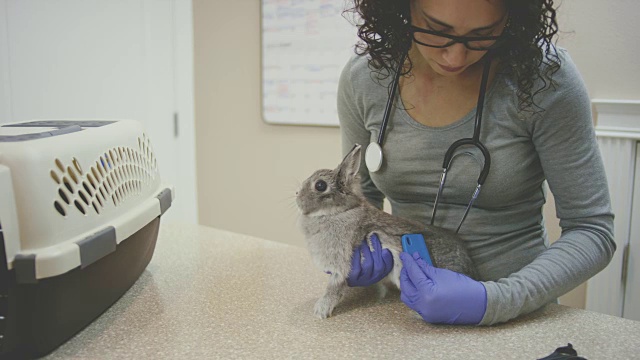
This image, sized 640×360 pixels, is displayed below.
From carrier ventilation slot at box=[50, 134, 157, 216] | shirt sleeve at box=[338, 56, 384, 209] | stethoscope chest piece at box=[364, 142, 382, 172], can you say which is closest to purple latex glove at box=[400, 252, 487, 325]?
stethoscope chest piece at box=[364, 142, 382, 172]

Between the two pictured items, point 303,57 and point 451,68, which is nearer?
point 451,68

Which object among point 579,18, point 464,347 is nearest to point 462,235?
point 464,347

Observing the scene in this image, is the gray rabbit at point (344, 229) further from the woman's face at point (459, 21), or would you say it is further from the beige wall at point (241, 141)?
the beige wall at point (241, 141)

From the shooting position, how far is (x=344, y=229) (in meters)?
0.98

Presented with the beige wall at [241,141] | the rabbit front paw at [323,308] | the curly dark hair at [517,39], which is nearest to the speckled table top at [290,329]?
the rabbit front paw at [323,308]

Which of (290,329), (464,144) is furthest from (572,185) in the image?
(290,329)

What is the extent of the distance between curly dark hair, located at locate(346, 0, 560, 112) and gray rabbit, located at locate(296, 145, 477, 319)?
263 mm

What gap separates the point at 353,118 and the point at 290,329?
1.82 feet

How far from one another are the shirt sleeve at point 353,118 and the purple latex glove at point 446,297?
39 centimetres

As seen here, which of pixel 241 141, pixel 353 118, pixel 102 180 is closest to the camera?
pixel 102 180

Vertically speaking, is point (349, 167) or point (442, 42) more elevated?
point (442, 42)

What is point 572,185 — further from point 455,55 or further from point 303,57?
point 303,57

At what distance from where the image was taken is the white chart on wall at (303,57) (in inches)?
98.3

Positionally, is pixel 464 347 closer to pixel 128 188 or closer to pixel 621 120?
pixel 128 188
